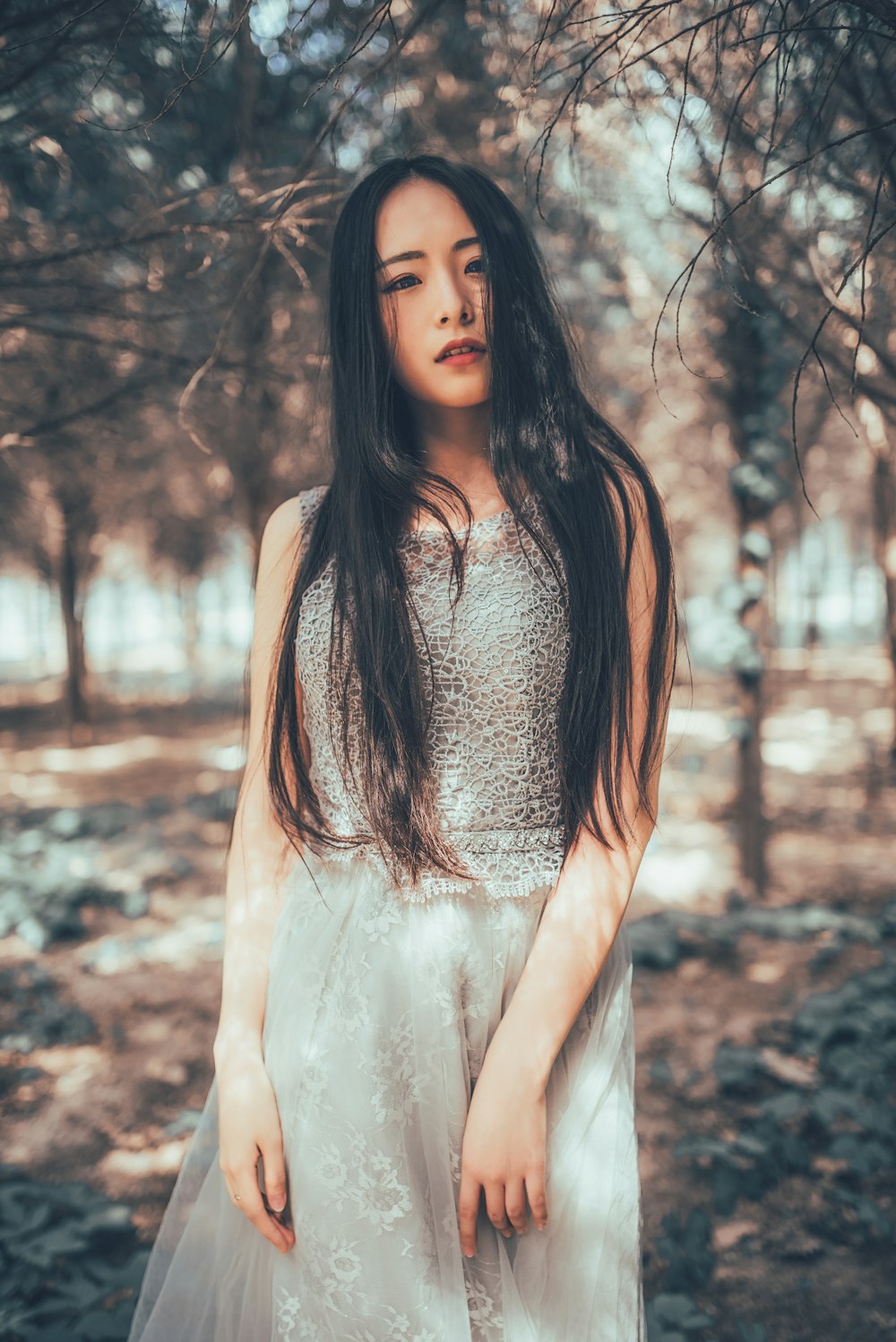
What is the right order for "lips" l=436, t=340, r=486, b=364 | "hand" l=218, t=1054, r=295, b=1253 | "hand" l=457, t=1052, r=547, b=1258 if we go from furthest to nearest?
"lips" l=436, t=340, r=486, b=364 → "hand" l=218, t=1054, r=295, b=1253 → "hand" l=457, t=1052, r=547, b=1258

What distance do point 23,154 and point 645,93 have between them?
6.57 ft

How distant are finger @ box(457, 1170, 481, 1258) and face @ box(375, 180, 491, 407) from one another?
1.22 meters

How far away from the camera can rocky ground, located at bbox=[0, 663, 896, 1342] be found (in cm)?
244

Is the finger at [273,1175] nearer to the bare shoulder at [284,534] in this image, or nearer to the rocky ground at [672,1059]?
the rocky ground at [672,1059]

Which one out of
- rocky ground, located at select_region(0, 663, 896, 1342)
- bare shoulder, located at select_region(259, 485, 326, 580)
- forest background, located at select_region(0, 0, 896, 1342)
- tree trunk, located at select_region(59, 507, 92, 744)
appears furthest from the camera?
tree trunk, located at select_region(59, 507, 92, 744)

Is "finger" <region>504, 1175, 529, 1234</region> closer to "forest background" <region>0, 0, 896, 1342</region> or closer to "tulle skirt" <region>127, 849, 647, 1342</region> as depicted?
"tulle skirt" <region>127, 849, 647, 1342</region>

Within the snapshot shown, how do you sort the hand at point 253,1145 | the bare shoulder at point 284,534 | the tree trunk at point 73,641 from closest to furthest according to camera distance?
1. the hand at point 253,1145
2. the bare shoulder at point 284,534
3. the tree trunk at point 73,641

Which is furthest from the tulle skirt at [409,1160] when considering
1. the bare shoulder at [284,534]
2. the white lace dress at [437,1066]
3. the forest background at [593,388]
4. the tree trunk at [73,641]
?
the tree trunk at [73,641]

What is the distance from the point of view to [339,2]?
247cm

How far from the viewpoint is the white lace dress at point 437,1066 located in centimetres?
130

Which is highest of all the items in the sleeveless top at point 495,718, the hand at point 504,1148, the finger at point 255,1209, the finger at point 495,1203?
the sleeveless top at point 495,718

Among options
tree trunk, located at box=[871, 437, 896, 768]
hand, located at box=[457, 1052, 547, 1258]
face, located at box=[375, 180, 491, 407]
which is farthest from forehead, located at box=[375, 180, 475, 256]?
tree trunk, located at box=[871, 437, 896, 768]

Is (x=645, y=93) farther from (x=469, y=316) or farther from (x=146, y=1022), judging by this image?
(x=146, y=1022)

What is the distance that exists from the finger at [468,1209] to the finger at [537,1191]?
0.23 feet
